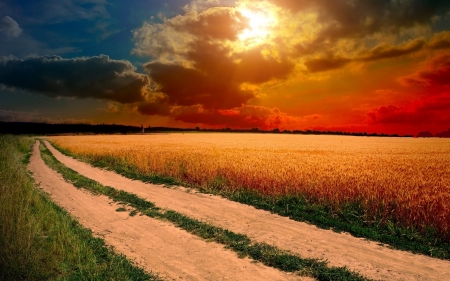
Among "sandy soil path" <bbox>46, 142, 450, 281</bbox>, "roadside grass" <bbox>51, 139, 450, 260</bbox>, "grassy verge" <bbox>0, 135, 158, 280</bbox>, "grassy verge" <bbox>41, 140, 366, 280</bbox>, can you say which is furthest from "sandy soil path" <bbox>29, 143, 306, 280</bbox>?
"roadside grass" <bbox>51, 139, 450, 260</bbox>

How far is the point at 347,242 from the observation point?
9.34 metres

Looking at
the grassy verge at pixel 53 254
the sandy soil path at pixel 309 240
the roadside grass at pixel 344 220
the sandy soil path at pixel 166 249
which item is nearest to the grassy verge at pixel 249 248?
the sandy soil path at pixel 166 249

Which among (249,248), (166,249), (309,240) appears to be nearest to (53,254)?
(166,249)

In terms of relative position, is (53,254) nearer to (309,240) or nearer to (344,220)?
(309,240)

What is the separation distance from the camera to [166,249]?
8.54 m

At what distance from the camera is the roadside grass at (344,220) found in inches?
363

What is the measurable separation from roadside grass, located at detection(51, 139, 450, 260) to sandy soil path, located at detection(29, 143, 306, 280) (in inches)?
172

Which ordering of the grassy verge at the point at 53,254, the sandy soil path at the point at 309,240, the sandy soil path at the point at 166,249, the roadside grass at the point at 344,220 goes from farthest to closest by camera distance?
the roadside grass at the point at 344,220
the sandy soil path at the point at 309,240
the sandy soil path at the point at 166,249
the grassy verge at the point at 53,254

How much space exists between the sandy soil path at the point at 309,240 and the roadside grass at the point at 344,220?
0.45 meters

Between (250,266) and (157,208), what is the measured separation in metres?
6.55

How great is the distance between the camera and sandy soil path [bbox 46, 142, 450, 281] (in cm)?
749

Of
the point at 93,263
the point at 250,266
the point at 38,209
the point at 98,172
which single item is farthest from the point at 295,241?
the point at 98,172

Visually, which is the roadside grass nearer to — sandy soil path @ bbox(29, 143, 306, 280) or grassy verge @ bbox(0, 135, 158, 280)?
sandy soil path @ bbox(29, 143, 306, 280)

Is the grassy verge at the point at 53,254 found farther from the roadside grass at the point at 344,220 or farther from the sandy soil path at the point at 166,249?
the roadside grass at the point at 344,220
